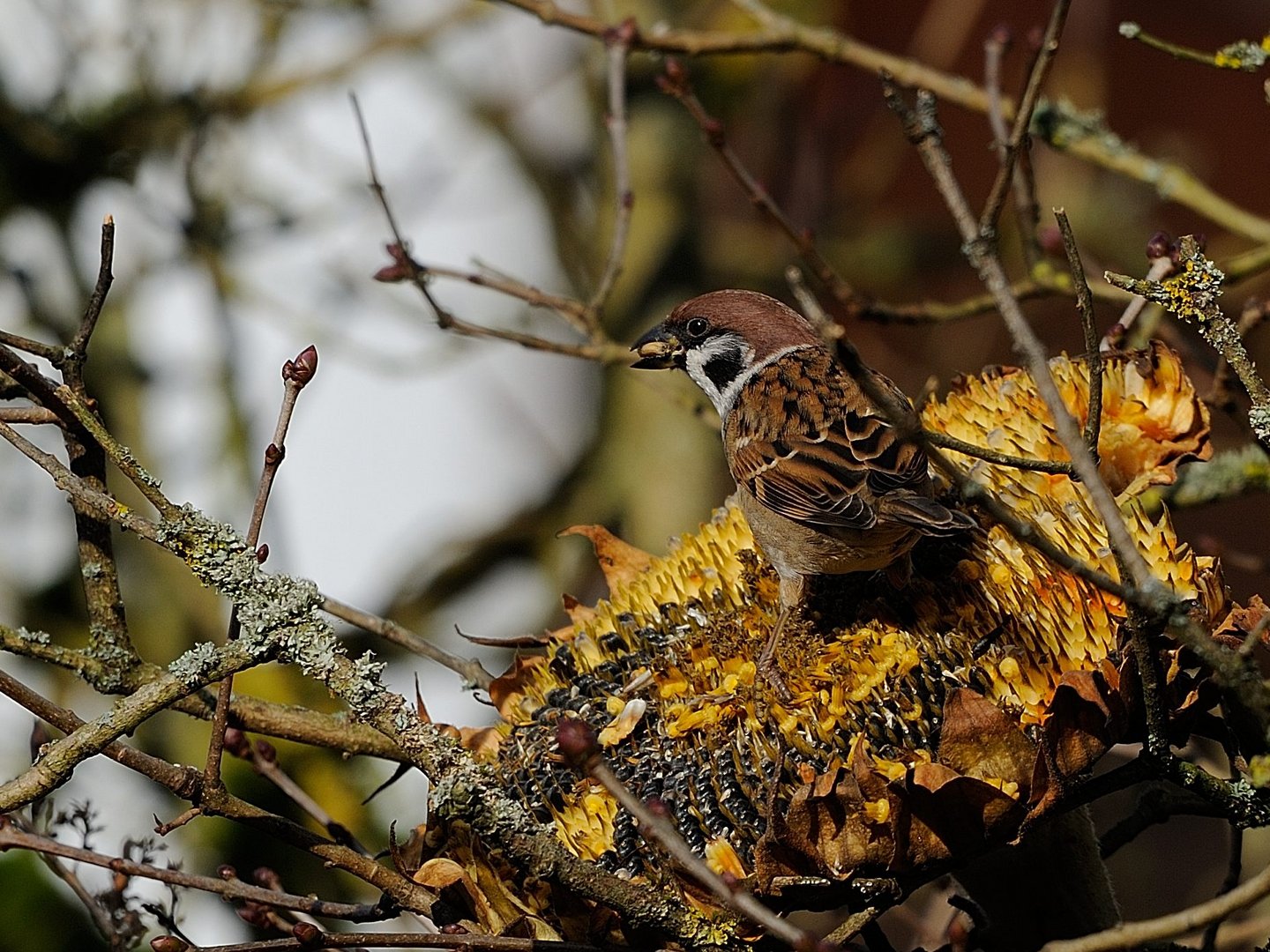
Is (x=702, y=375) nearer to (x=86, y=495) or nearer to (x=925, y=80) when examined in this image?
(x=925, y=80)

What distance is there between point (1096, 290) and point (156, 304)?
3.68 metres

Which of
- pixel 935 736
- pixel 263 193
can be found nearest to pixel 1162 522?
pixel 935 736

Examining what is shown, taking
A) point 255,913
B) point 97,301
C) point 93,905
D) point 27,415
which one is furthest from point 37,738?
point 97,301

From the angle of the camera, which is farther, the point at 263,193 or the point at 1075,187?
the point at 1075,187

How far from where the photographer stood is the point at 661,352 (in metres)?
2.83

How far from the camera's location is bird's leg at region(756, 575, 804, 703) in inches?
73.4

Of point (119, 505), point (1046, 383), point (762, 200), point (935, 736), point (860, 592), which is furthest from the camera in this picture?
point (762, 200)

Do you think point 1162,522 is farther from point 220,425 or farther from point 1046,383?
point 220,425

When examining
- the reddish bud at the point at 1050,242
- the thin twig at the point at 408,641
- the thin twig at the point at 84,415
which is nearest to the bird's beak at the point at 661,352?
the thin twig at the point at 408,641

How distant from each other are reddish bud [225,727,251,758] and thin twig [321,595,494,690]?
24cm

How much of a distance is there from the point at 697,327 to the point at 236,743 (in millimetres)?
1211

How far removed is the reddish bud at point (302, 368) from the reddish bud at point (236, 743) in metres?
0.62

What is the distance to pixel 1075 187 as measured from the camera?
562 cm

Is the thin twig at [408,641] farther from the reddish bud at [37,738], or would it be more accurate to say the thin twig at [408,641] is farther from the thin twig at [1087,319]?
the thin twig at [1087,319]
